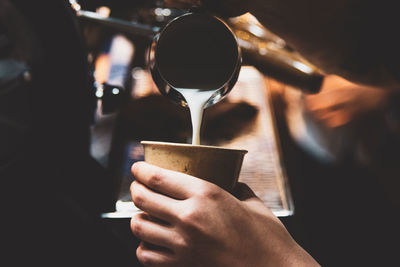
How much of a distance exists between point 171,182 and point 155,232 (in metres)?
0.08

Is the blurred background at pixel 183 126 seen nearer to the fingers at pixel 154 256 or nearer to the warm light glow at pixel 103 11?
the warm light glow at pixel 103 11

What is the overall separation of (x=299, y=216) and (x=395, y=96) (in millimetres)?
682

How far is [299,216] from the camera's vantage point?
70cm

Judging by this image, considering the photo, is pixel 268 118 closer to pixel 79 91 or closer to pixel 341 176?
pixel 341 176

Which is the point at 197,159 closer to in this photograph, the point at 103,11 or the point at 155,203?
the point at 155,203

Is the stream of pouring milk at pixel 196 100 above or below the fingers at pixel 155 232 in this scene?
above

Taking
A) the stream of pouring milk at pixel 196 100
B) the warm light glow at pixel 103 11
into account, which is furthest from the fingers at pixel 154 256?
the warm light glow at pixel 103 11

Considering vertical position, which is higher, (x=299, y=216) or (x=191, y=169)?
(x=191, y=169)

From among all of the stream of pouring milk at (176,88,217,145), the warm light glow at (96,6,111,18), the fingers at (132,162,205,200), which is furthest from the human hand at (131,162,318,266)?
the warm light glow at (96,6,111,18)

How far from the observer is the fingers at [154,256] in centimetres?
42

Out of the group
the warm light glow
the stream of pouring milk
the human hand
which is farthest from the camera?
the warm light glow

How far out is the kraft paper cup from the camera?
15.9 inches

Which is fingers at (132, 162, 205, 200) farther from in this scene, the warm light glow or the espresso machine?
the warm light glow

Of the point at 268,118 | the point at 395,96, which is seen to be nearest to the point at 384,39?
the point at 395,96
